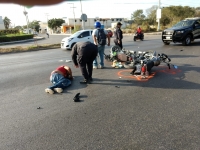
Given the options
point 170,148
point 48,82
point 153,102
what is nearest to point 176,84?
point 153,102

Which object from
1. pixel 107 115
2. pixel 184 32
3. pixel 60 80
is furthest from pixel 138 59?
pixel 184 32

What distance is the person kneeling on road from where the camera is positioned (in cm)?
470

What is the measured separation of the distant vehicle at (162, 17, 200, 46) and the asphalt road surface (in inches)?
285

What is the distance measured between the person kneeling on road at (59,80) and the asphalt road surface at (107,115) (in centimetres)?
18

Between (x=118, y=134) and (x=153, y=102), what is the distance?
4.71 ft

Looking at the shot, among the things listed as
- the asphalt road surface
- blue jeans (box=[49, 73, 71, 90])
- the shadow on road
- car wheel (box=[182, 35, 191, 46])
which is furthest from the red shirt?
car wheel (box=[182, 35, 191, 46])

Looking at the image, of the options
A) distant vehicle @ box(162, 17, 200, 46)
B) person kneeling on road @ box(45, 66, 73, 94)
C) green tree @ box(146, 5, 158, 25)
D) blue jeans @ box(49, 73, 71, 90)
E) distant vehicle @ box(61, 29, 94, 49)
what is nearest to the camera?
person kneeling on road @ box(45, 66, 73, 94)

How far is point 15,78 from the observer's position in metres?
6.39

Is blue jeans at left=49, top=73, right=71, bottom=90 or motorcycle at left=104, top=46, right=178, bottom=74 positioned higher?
motorcycle at left=104, top=46, right=178, bottom=74

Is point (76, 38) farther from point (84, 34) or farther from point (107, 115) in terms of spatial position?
point (107, 115)

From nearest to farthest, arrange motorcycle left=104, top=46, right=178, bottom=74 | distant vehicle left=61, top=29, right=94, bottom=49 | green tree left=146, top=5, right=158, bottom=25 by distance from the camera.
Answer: motorcycle left=104, top=46, right=178, bottom=74
distant vehicle left=61, top=29, right=94, bottom=49
green tree left=146, top=5, right=158, bottom=25

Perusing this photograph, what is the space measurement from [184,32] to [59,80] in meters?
10.1

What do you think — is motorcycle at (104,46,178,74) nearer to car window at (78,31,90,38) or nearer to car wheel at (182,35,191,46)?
car wheel at (182,35,191,46)

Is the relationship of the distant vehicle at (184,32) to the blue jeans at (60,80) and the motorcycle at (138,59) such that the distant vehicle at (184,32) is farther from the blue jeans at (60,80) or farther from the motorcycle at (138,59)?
the blue jeans at (60,80)
